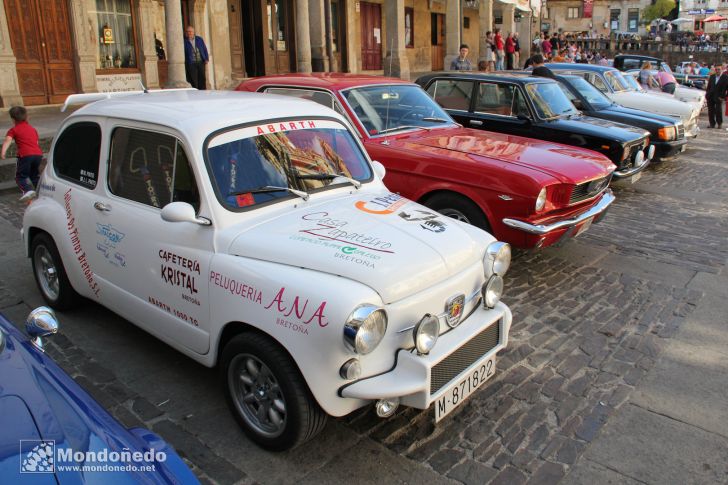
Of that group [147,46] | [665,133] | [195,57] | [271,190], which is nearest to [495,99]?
[665,133]

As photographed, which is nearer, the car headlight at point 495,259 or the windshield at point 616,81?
the car headlight at point 495,259

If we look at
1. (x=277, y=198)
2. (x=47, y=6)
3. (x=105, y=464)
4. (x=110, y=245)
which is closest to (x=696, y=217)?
(x=277, y=198)

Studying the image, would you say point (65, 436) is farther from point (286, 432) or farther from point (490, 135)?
point (490, 135)

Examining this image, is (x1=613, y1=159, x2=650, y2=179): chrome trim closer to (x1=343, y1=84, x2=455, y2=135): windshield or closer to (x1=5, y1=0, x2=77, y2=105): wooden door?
(x1=343, y1=84, x2=455, y2=135): windshield

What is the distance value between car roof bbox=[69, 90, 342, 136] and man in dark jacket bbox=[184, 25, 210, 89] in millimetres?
9299

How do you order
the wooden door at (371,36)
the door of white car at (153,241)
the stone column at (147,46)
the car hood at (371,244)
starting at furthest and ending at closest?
the wooden door at (371,36), the stone column at (147,46), the door of white car at (153,241), the car hood at (371,244)

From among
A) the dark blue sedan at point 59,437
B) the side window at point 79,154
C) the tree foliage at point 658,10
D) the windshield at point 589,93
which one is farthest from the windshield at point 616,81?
the tree foliage at point 658,10

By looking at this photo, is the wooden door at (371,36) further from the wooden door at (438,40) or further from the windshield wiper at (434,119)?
the windshield wiper at (434,119)

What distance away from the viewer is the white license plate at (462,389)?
10.6 feet

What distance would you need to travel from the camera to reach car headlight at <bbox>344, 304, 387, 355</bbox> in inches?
111

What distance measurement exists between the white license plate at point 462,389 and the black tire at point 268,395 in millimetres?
616

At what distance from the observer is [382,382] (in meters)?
3.02

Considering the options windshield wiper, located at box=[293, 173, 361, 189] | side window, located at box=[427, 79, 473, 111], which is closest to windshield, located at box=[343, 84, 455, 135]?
side window, located at box=[427, 79, 473, 111]

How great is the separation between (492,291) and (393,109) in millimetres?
3676
